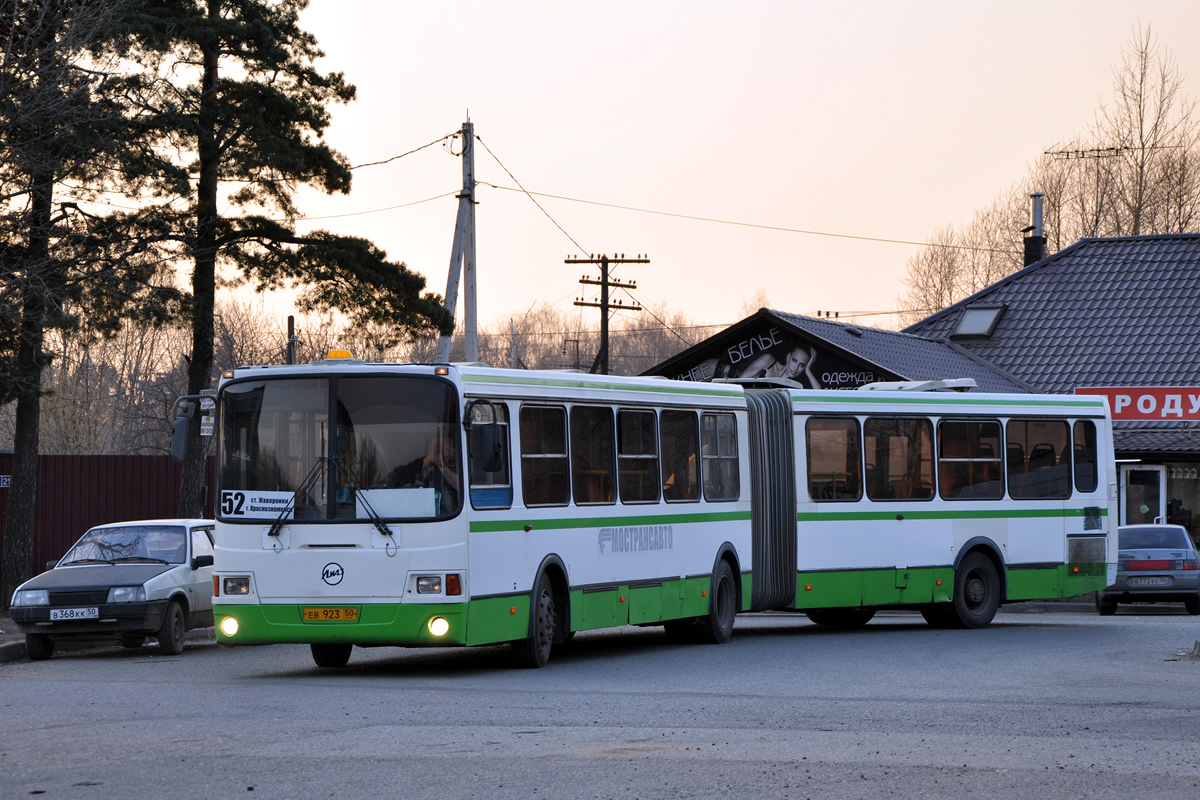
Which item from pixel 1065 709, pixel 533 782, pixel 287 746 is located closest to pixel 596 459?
pixel 1065 709

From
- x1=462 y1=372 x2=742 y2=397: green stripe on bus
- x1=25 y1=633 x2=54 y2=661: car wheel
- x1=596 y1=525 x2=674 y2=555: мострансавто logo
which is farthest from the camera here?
x1=25 y1=633 x2=54 y2=661: car wheel

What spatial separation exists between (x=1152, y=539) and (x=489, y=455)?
17172 millimetres

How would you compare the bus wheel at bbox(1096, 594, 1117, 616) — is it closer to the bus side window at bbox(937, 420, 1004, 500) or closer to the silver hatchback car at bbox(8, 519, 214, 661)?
the bus side window at bbox(937, 420, 1004, 500)

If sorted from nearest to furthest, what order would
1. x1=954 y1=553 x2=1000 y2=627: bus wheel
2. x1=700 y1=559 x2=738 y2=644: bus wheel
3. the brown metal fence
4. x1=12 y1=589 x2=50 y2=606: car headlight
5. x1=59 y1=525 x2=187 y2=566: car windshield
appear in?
x1=12 y1=589 x2=50 y2=606: car headlight
x1=700 y1=559 x2=738 y2=644: bus wheel
x1=59 y1=525 x2=187 y2=566: car windshield
x1=954 y1=553 x2=1000 y2=627: bus wheel
the brown metal fence

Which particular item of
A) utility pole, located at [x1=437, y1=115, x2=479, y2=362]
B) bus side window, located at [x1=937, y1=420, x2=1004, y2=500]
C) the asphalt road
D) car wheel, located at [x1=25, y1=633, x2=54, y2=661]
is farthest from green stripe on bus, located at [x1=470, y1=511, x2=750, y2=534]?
utility pole, located at [x1=437, y1=115, x2=479, y2=362]

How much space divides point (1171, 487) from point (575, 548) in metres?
22.8

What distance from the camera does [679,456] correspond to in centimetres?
1756

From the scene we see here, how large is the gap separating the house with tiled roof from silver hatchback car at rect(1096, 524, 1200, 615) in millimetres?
6824

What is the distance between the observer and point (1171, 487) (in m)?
34.5

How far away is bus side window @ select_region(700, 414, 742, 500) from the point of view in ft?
59.3

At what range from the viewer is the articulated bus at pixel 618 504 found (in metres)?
13.7

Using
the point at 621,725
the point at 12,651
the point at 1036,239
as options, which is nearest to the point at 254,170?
the point at 12,651

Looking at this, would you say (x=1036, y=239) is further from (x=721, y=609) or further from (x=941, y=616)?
(x=721, y=609)

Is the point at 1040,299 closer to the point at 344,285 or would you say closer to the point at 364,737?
the point at 344,285
